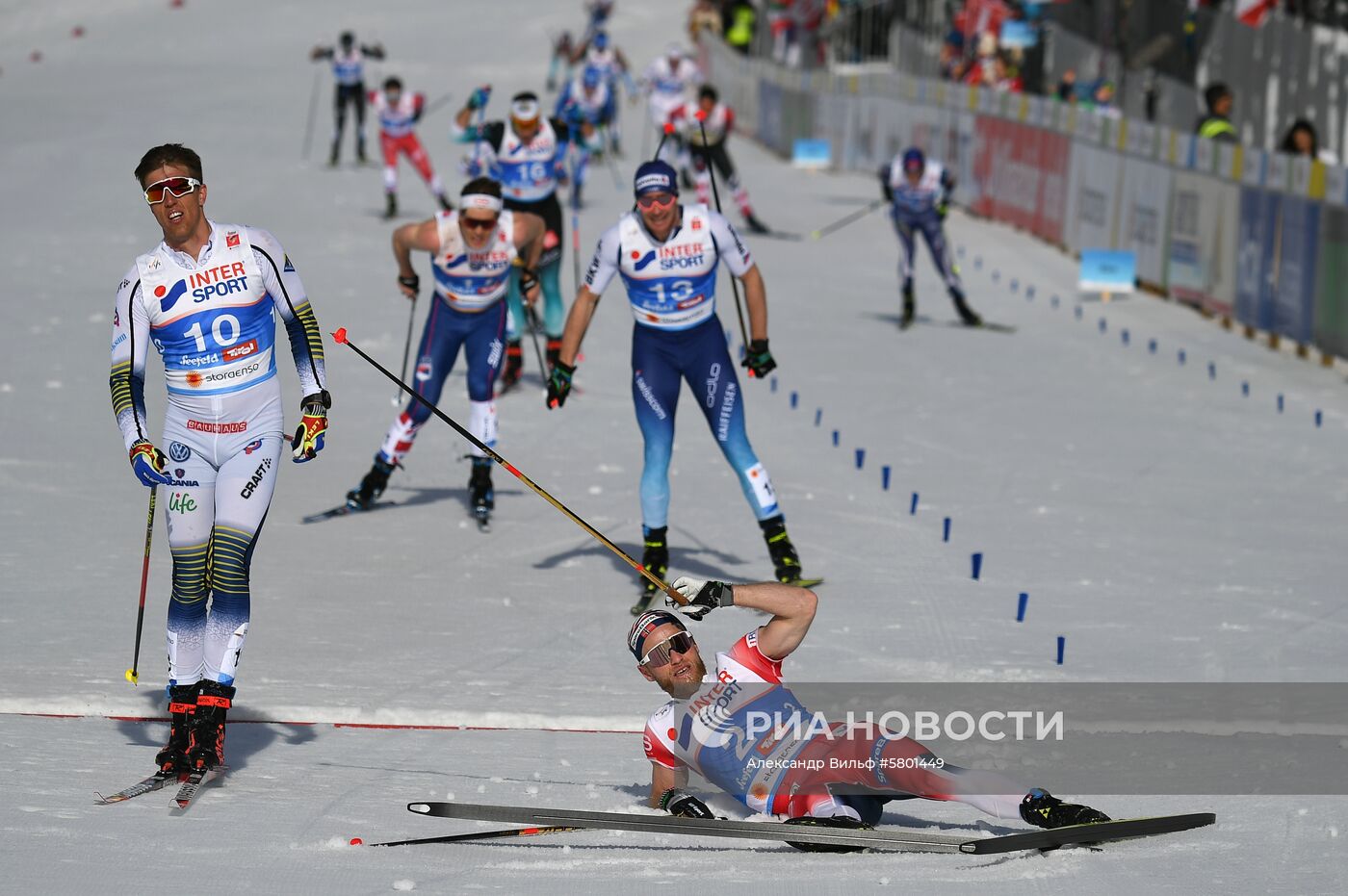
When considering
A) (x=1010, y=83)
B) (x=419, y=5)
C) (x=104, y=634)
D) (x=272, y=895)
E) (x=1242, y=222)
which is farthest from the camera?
(x=419, y=5)

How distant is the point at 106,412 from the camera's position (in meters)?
14.5

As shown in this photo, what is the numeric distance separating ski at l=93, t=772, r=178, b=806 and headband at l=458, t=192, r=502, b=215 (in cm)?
556

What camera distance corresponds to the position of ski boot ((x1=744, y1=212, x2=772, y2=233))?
26095mm

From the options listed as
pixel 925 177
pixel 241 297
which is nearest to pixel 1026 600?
pixel 241 297

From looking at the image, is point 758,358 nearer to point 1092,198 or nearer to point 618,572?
point 618,572

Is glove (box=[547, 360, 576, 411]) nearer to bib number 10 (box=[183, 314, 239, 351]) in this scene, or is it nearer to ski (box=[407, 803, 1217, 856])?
bib number 10 (box=[183, 314, 239, 351])

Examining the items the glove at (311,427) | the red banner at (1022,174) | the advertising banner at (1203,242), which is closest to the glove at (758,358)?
the glove at (311,427)

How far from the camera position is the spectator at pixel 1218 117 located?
20.2 m

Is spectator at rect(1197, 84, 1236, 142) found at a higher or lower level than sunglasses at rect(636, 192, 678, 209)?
higher

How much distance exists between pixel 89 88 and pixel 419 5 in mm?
19092

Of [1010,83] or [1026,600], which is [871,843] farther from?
[1010,83]

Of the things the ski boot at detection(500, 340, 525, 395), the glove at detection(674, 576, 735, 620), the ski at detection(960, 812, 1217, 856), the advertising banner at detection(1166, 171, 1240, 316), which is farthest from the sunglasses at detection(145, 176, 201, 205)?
the advertising banner at detection(1166, 171, 1240, 316)

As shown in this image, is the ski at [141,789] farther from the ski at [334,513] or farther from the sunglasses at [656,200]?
the ski at [334,513]

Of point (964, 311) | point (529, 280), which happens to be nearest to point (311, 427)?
point (529, 280)
